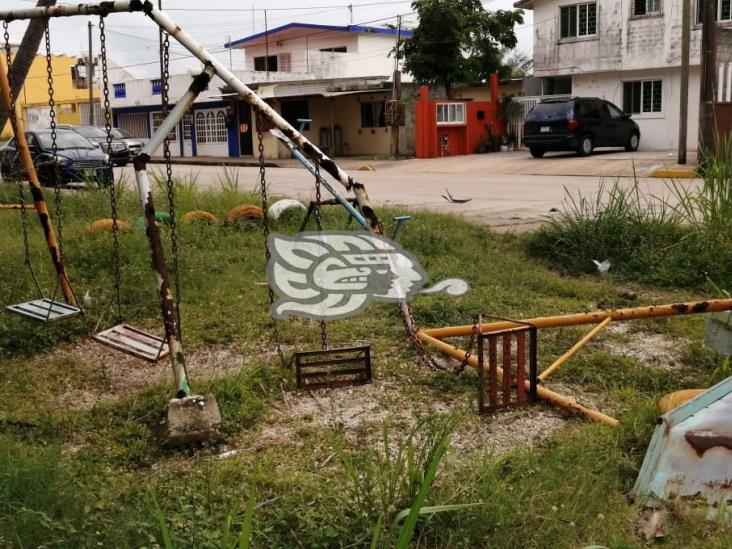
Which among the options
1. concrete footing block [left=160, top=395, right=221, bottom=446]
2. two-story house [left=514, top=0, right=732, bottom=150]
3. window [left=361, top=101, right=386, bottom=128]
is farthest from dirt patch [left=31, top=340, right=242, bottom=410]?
window [left=361, top=101, right=386, bottom=128]

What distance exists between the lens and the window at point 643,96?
2705cm

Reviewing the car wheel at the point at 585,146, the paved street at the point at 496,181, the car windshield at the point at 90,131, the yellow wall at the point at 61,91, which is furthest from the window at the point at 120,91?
the car wheel at the point at 585,146

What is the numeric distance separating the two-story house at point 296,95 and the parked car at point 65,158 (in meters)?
11.5

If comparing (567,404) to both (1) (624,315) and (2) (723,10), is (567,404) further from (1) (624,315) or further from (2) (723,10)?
(2) (723,10)

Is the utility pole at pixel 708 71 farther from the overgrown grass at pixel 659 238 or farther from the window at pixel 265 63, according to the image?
the window at pixel 265 63

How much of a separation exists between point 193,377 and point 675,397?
2694 mm

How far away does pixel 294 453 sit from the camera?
3783 mm

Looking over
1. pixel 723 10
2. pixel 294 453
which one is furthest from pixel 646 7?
pixel 294 453

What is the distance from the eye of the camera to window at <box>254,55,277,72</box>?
42438mm

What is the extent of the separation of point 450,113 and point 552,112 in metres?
5.46

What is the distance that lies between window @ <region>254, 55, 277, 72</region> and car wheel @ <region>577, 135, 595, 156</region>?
22313mm

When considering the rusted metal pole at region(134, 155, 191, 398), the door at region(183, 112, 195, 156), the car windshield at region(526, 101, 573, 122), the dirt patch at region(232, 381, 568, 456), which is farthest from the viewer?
the door at region(183, 112, 195, 156)

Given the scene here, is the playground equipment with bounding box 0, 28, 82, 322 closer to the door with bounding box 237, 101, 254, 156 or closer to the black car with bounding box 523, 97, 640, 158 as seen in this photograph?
the black car with bounding box 523, 97, 640, 158

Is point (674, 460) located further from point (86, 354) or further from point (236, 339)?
point (86, 354)
